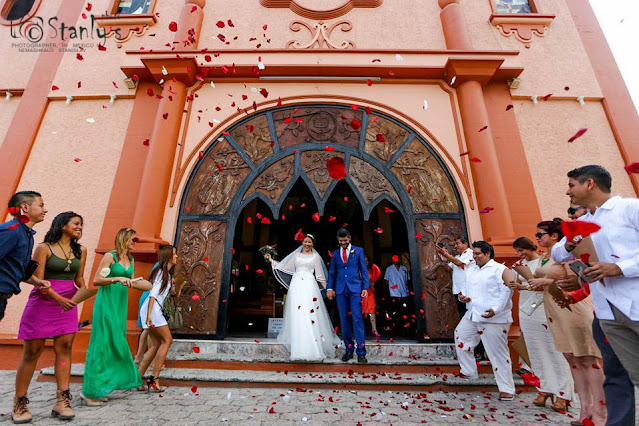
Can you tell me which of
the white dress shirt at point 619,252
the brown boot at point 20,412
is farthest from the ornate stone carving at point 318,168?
the brown boot at point 20,412

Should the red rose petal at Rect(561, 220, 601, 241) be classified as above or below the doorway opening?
below

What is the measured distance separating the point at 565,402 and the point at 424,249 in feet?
9.75

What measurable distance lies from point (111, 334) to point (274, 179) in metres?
3.91

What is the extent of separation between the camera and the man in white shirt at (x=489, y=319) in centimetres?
394

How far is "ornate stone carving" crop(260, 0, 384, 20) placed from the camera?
26.1ft

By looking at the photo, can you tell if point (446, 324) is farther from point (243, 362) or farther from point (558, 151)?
point (558, 151)

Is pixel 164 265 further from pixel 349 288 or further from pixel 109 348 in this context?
pixel 349 288

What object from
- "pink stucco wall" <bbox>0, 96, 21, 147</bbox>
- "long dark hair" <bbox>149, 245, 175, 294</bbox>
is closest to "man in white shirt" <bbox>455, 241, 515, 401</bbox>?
"long dark hair" <bbox>149, 245, 175, 294</bbox>

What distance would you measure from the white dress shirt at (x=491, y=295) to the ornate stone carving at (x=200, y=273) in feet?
14.1

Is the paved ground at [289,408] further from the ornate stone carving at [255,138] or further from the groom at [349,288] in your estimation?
the ornate stone carving at [255,138]

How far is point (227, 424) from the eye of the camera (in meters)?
2.99

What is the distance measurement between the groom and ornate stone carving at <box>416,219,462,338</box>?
1.47 m

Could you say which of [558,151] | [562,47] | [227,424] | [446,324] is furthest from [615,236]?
[562,47]

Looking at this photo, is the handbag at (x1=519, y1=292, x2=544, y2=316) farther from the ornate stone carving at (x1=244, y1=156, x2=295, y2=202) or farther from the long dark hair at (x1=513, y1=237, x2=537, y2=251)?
the ornate stone carving at (x1=244, y1=156, x2=295, y2=202)
